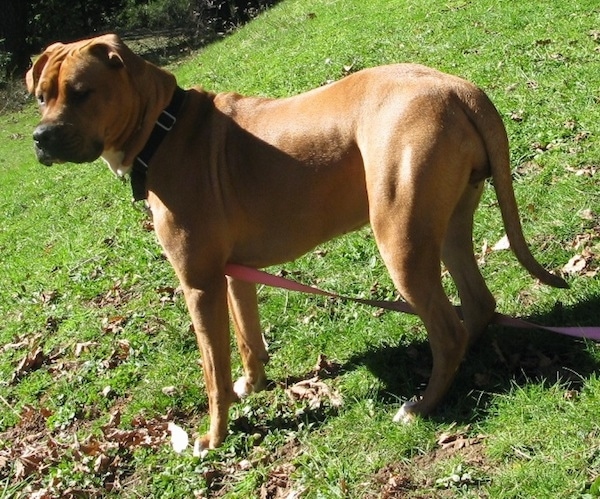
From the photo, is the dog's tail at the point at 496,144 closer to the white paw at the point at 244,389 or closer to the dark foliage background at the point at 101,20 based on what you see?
the white paw at the point at 244,389

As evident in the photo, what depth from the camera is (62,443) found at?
4.93 metres

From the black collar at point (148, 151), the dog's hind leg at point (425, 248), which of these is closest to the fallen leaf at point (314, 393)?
the dog's hind leg at point (425, 248)

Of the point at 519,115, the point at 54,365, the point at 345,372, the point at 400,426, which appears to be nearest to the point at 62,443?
the point at 54,365

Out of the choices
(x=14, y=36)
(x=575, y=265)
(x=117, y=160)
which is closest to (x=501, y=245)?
(x=575, y=265)

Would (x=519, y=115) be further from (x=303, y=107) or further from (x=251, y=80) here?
(x=251, y=80)

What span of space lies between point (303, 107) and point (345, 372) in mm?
1609

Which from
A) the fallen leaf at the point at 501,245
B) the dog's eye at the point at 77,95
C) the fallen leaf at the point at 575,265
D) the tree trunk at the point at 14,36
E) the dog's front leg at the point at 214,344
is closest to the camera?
the dog's eye at the point at 77,95

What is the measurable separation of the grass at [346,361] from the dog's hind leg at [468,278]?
0.46 ft

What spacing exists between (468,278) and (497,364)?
1.66 feet

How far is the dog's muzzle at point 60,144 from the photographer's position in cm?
395

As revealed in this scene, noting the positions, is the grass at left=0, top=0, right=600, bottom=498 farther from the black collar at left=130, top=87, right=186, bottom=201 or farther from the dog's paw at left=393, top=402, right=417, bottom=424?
the black collar at left=130, top=87, right=186, bottom=201

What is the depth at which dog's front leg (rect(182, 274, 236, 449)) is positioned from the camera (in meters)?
4.20

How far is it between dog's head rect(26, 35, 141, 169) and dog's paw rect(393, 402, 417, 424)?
208 centimetres

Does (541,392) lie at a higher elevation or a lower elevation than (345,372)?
higher
